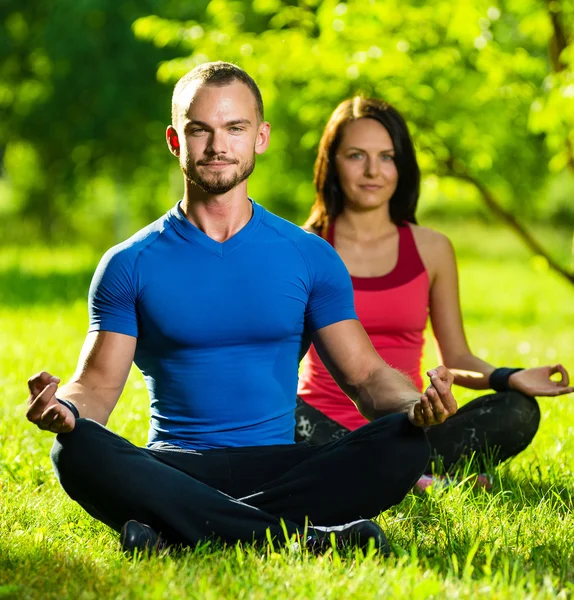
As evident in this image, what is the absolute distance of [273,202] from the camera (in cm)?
2944

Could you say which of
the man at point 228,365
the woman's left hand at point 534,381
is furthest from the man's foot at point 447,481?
the man at point 228,365

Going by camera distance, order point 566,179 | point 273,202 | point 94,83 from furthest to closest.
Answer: point 566,179 < point 273,202 < point 94,83

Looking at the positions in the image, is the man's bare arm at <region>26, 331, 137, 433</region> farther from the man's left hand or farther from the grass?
the man's left hand

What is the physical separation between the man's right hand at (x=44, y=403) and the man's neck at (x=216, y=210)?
869mm

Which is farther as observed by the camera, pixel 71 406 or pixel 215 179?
pixel 215 179

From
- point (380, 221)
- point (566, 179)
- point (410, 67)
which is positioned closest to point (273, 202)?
point (566, 179)

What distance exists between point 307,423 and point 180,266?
140 cm

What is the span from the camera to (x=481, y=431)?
467 centimetres

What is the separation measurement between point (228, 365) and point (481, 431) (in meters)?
1.53

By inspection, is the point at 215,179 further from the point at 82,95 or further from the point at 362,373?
the point at 82,95

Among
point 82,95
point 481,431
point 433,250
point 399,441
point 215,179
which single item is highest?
point 82,95

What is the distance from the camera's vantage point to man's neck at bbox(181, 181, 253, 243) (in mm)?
3684

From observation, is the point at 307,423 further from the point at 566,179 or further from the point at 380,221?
the point at 566,179

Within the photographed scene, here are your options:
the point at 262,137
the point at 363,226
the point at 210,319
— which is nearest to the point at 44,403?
the point at 210,319
